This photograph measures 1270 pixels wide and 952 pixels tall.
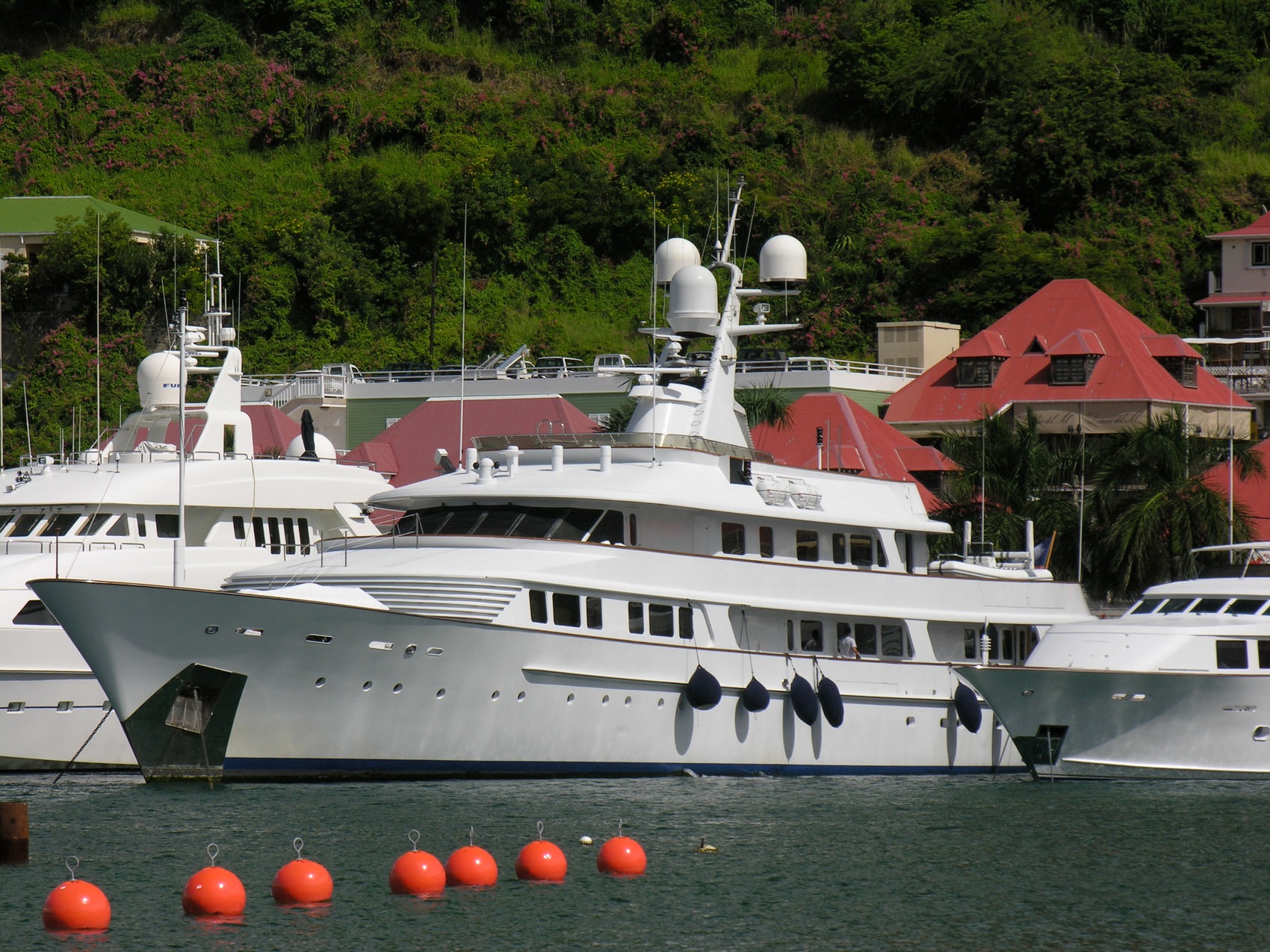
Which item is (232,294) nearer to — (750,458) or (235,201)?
(235,201)

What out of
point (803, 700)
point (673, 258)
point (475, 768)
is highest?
point (673, 258)

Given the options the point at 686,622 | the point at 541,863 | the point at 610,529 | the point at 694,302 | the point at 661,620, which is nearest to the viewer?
the point at 541,863

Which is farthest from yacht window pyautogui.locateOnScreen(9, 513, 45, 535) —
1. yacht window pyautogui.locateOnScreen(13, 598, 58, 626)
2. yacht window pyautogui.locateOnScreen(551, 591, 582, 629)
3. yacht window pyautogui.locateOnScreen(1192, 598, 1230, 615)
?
yacht window pyautogui.locateOnScreen(1192, 598, 1230, 615)

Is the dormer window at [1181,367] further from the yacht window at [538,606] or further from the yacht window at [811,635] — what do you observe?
the yacht window at [538,606]

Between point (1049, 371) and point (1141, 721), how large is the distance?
28561 millimetres

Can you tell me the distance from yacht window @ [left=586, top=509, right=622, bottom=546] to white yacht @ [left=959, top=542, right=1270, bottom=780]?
19.2ft

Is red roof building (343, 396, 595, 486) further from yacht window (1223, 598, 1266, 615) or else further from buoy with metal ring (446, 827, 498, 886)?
buoy with metal ring (446, 827, 498, 886)

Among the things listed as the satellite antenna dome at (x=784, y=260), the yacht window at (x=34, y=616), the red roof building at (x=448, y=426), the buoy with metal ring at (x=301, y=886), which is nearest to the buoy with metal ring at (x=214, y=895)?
the buoy with metal ring at (x=301, y=886)

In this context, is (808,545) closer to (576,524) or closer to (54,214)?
(576,524)

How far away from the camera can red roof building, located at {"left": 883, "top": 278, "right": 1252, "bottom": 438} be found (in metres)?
52.8

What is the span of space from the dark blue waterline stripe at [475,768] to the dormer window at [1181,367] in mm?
32299

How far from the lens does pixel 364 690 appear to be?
77.2ft

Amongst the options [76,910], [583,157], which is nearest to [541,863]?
[76,910]

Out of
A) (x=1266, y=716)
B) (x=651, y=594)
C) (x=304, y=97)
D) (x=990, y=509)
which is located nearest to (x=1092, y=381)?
(x=990, y=509)
